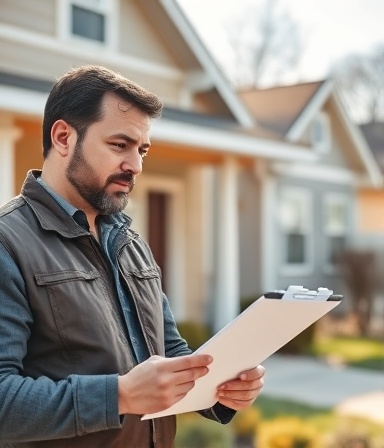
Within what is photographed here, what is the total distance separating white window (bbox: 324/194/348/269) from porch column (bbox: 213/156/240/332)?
5.81 m

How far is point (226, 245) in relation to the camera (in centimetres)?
1176

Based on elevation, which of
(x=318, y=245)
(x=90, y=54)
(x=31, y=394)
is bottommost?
(x=318, y=245)

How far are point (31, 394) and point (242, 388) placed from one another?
2.03 feet

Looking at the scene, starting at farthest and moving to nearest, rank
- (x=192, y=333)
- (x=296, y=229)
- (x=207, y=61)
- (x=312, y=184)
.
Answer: (x=312, y=184) → (x=296, y=229) → (x=207, y=61) → (x=192, y=333)

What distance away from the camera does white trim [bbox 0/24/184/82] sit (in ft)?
32.1

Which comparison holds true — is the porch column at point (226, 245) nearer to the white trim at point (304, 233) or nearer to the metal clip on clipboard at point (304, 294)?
the white trim at point (304, 233)

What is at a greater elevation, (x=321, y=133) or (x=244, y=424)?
(x=321, y=133)

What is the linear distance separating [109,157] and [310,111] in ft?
48.0

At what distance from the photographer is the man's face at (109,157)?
78.1 inches

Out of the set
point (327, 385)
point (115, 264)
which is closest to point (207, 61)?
point (327, 385)

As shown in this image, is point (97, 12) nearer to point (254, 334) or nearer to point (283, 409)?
point (283, 409)

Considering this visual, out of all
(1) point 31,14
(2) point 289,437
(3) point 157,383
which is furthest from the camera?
(1) point 31,14

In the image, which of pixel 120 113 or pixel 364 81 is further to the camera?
pixel 364 81

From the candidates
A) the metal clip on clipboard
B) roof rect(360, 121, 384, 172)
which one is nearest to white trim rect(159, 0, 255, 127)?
the metal clip on clipboard
